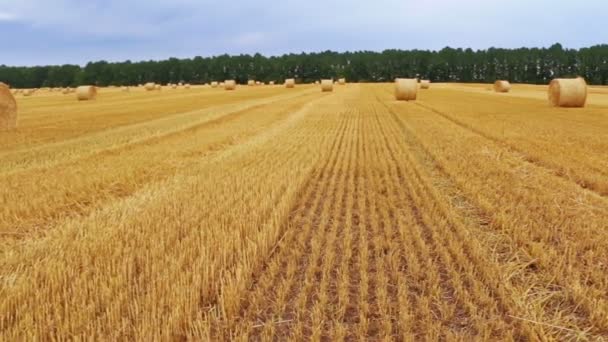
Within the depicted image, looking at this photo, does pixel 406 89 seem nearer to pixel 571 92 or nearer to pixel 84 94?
pixel 571 92

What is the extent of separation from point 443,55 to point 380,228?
125670mm

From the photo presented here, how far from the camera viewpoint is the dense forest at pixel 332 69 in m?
108

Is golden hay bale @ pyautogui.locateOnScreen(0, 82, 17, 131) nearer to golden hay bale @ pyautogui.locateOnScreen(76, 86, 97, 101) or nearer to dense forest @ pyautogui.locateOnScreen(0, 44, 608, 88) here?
golden hay bale @ pyautogui.locateOnScreen(76, 86, 97, 101)

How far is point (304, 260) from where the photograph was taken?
14.7 feet

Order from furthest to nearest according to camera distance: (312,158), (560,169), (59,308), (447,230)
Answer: (312,158), (560,169), (447,230), (59,308)

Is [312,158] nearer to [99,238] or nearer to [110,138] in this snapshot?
[99,238]

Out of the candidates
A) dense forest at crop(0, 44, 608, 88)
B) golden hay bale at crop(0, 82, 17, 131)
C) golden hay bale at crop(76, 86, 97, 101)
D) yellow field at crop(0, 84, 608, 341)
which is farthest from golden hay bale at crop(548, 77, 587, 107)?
dense forest at crop(0, 44, 608, 88)

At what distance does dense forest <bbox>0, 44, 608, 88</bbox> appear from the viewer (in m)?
108

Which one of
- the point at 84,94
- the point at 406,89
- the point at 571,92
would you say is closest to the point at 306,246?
the point at 571,92

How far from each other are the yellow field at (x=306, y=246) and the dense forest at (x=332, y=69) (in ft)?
364

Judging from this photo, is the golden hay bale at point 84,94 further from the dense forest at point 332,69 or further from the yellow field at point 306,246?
the dense forest at point 332,69

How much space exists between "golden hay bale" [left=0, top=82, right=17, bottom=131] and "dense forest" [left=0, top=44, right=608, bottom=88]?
342ft

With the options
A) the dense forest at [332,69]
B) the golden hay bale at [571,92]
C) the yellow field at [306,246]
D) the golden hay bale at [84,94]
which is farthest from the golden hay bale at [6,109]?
the dense forest at [332,69]

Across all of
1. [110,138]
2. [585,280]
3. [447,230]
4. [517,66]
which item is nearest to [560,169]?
[447,230]
